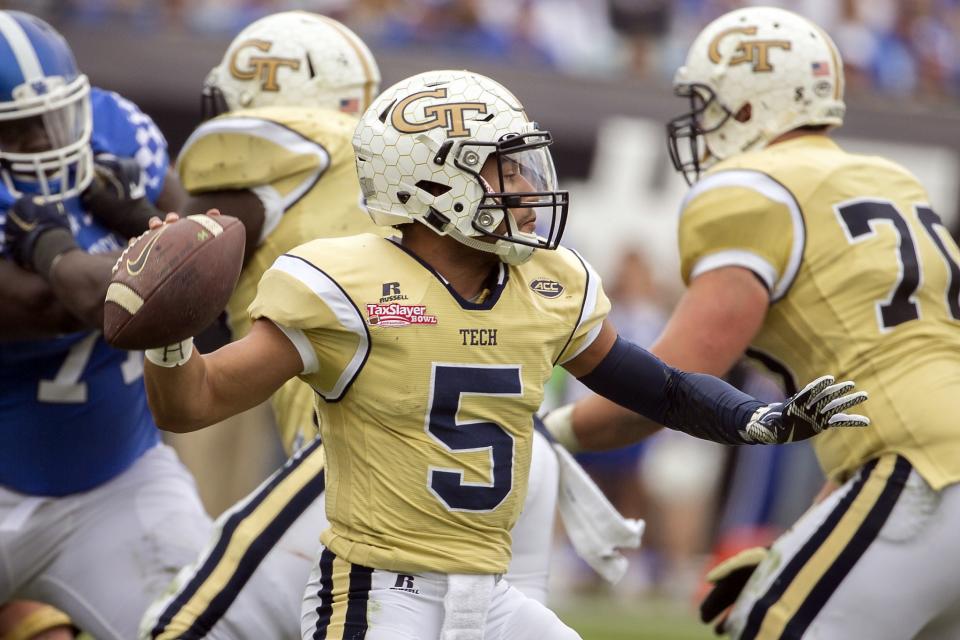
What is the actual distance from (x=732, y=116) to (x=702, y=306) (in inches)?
27.2

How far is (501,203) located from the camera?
9.95 ft

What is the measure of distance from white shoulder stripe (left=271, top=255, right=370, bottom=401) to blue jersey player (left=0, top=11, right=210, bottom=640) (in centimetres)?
128

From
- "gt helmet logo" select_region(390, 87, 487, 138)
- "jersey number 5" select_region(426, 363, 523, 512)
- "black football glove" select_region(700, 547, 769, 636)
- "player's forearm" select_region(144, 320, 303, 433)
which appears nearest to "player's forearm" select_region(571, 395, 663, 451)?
"black football glove" select_region(700, 547, 769, 636)

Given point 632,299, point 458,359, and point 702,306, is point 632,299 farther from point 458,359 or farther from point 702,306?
point 458,359

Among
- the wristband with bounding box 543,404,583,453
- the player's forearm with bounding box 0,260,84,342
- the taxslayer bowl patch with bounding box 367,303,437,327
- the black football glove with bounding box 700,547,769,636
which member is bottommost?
the black football glove with bounding box 700,547,769,636

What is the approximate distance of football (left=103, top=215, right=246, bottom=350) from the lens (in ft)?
8.82

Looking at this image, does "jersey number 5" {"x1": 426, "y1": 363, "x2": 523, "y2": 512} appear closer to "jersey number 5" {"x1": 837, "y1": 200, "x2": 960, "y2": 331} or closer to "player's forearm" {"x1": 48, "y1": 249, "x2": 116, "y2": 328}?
"player's forearm" {"x1": 48, "y1": 249, "x2": 116, "y2": 328}

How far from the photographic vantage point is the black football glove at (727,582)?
4.09 meters

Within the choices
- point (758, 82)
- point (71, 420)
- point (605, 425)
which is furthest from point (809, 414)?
point (71, 420)

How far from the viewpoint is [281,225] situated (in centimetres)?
400

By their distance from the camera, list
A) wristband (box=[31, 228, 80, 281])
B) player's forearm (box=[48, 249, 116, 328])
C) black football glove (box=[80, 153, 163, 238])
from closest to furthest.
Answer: player's forearm (box=[48, 249, 116, 328]) < wristband (box=[31, 228, 80, 281]) < black football glove (box=[80, 153, 163, 238])

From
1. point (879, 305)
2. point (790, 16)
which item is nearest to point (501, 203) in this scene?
point (879, 305)

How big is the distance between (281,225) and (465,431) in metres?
1.17

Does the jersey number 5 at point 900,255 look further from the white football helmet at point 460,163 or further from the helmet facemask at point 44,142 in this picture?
the helmet facemask at point 44,142
